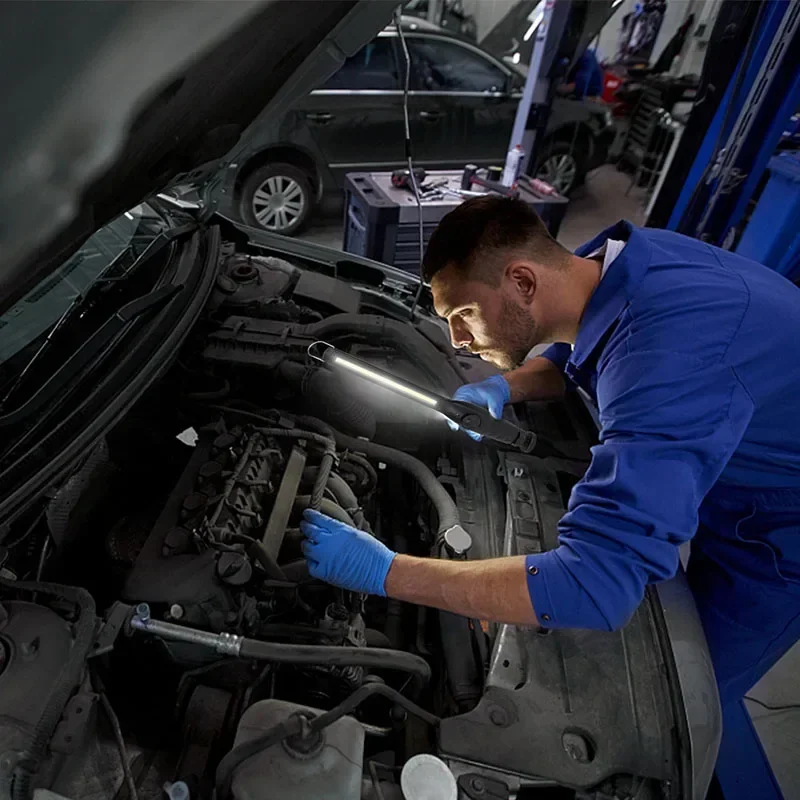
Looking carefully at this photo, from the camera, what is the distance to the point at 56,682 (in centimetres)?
98

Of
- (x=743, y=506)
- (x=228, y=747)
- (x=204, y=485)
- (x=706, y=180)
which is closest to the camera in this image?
(x=228, y=747)

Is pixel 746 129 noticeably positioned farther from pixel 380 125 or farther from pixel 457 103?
pixel 380 125

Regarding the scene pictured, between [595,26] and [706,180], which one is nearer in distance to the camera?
[595,26]

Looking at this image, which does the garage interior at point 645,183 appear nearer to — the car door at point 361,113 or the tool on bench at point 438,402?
the car door at point 361,113

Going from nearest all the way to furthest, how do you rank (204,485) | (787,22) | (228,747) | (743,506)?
(228,747) < (204,485) < (743,506) < (787,22)

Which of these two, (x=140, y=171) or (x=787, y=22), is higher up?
(x=787, y=22)

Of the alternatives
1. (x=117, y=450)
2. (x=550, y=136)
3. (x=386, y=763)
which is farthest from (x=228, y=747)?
(x=550, y=136)

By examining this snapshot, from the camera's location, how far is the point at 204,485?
1.43 meters

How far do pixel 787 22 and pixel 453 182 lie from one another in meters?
2.03

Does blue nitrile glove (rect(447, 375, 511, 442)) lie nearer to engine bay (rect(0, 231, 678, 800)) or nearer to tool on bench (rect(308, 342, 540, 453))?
engine bay (rect(0, 231, 678, 800))

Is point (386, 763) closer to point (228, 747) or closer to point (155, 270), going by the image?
point (228, 747)

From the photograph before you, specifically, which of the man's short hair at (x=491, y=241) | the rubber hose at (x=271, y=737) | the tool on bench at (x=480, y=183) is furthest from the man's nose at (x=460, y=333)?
the tool on bench at (x=480, y=183)

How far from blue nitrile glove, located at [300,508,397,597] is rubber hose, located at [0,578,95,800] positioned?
452mm

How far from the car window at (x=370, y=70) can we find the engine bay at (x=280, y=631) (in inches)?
131
